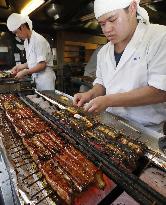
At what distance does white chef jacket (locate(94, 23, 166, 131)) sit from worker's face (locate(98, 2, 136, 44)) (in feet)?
0.55

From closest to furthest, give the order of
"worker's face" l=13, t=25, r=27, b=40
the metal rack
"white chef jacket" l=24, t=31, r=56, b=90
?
the metal rack → "worker's face" l=13, t=25, r=27, b=40 → "white chef jacket" l=24, t=31, r=56, b=90

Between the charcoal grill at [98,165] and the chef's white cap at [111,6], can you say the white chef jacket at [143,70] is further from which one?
the charcoal grill at [98,165]

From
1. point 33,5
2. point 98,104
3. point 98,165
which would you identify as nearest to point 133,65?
point 98,104

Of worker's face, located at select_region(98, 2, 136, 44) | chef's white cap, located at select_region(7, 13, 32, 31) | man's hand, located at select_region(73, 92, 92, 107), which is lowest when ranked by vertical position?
man's hand, located at select_region(73, 92, 92, 107)

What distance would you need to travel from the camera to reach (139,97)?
255 cm

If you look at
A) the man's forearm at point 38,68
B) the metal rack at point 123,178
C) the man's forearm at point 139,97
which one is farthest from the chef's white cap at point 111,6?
the man's forearm at point 38,68

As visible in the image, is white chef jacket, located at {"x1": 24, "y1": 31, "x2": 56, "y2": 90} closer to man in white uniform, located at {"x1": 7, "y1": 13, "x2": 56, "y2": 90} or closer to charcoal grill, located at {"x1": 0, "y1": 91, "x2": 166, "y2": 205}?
man in white uniform, located at {"x1": 7, "y1": 13, "x2": 56, "y2": 90}

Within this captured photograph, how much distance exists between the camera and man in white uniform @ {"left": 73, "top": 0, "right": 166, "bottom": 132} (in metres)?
2.58

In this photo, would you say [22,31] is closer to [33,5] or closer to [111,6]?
[33,5]

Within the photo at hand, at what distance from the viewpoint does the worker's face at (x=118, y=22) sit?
2.64 meters

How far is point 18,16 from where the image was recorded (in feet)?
17.5

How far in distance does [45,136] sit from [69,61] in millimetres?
10103

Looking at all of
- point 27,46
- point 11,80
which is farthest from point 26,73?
point 27,46

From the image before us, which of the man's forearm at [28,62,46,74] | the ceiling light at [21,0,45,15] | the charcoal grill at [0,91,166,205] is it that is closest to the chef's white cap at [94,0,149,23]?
the charcoal grill at [0,91,166,205]
